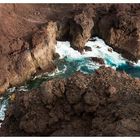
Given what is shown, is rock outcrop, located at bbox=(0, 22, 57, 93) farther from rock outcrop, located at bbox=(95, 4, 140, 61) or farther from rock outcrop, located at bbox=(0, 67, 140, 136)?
rock outcrop, located at bbox=(0, 67, 140, 136)

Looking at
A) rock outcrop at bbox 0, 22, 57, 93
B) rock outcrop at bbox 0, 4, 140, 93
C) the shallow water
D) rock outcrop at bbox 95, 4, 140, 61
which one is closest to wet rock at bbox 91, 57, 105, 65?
the shallow water

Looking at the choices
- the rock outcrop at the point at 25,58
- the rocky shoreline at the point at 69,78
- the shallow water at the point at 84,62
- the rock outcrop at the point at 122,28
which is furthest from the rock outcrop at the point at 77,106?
the rock outcrop at the point at 122,28

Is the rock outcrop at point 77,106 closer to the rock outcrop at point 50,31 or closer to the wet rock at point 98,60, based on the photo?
the rock outcrop at point 50,31

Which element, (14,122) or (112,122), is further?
(14,122)

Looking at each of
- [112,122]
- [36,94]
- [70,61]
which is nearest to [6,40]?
[70,61]

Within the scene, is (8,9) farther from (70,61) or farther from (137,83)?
(137,83)

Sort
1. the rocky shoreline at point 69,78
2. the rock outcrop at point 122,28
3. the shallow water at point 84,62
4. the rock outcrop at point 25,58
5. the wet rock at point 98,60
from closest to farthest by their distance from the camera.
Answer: the rocky shoreline at point 69,78
the rock outcrop at point 25,58
the shallow water at point 84,62
the wet rock at point 98,60
the rock outcrop at point 122,28
